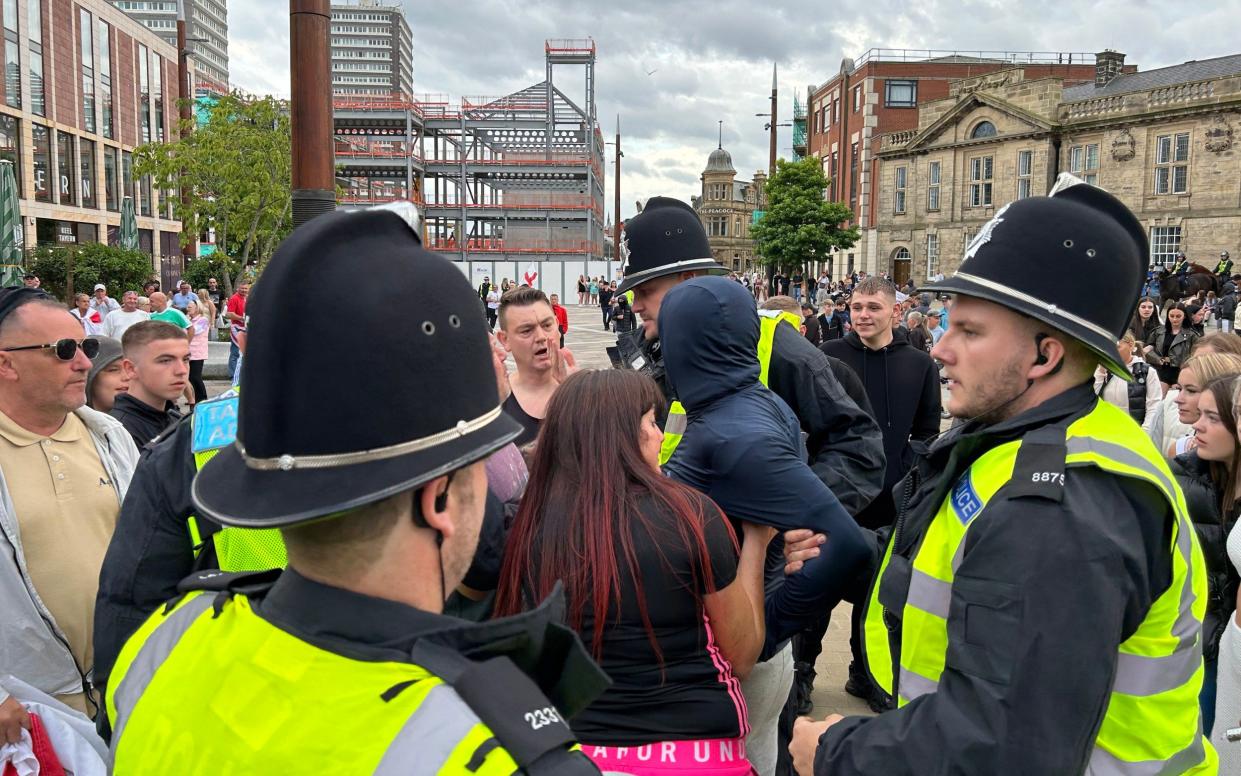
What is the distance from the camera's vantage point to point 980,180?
151 ft

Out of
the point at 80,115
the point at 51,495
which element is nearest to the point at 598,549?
the point at 51,495

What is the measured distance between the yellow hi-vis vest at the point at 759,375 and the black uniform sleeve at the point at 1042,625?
116 cm

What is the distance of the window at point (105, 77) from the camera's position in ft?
164

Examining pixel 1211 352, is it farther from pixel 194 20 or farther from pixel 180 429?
pixel 194 20

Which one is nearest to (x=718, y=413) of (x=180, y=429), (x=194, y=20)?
(x=180, y=429)

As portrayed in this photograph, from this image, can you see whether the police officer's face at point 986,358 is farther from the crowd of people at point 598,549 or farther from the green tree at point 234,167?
the green tree at point 234,167

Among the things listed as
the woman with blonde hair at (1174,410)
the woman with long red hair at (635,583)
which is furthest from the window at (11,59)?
the woman with long red hair at (635,583)

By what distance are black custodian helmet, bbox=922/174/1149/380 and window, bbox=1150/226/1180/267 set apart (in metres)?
41.1

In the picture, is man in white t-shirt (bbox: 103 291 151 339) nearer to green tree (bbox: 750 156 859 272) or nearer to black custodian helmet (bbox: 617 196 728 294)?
black custodian helmet (bbox: 617 196 728 294)

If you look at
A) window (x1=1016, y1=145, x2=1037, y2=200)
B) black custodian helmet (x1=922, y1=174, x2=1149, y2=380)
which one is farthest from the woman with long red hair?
window (x1=1016, y1=145, x2=1037, y2=200)

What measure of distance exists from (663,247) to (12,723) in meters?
3.15

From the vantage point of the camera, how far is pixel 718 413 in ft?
9.26

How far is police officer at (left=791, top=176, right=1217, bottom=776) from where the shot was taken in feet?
5.39

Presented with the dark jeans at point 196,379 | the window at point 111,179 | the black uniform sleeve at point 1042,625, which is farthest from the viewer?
the window at point 111,179
